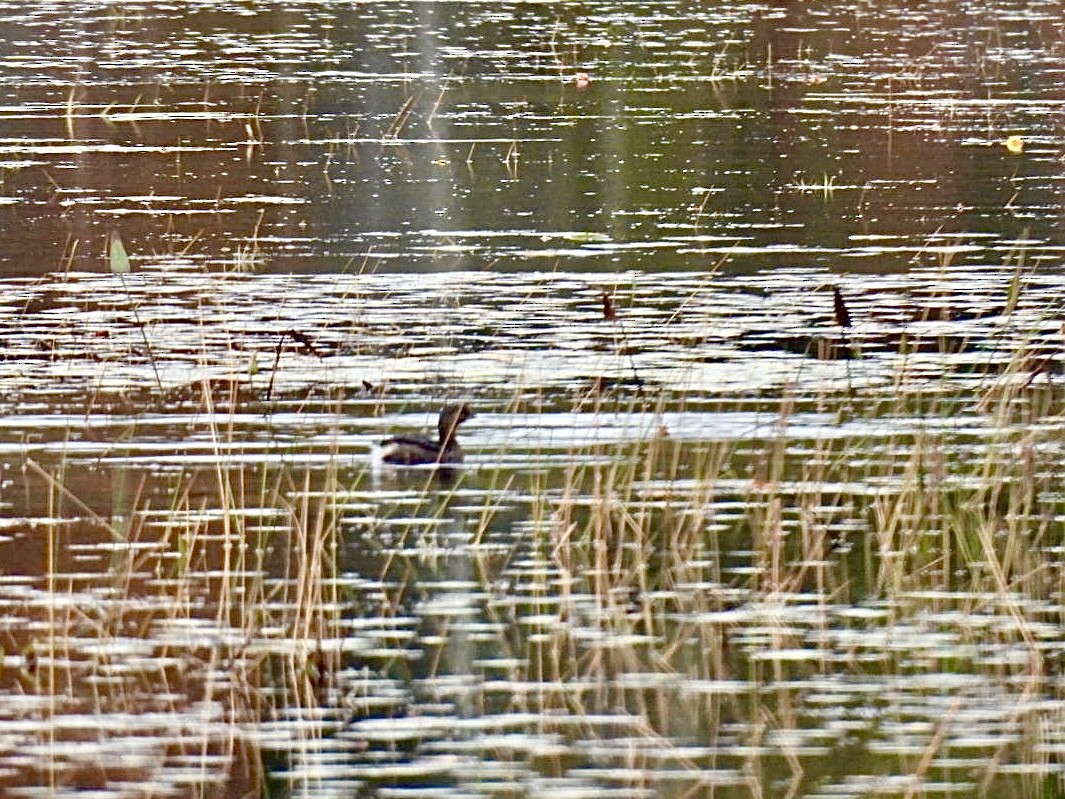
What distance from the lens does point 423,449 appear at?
1376 centimetres

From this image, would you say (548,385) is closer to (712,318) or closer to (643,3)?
(712,318)

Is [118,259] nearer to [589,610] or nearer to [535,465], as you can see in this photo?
[535,465]

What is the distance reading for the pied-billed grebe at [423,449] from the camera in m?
13.8

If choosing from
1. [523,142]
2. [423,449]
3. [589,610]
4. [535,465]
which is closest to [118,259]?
[423,449]

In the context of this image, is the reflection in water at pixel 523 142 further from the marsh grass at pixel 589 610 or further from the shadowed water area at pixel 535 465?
the marsh grass at pixel 589 610

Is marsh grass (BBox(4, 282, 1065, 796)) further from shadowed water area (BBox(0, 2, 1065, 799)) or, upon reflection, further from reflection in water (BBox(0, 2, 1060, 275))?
reflection in water (BBox(0, 2, 1060, 275))

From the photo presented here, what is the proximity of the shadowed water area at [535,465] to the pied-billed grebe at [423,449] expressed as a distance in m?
0.11

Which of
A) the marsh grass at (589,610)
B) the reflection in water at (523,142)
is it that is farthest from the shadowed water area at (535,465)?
the reflection in water at (523,142)

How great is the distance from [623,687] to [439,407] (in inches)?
213

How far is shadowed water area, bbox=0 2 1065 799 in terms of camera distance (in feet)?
32.1

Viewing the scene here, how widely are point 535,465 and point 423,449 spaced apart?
1.98ft

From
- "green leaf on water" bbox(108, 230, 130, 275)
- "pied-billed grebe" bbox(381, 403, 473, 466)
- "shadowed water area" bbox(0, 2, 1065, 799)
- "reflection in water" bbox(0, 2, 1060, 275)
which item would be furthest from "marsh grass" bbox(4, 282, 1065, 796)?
"reflection in water" bbox(0, 2, 1060, 275)

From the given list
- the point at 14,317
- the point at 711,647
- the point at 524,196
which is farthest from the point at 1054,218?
the point at 711,647

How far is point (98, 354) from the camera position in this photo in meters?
17.1
